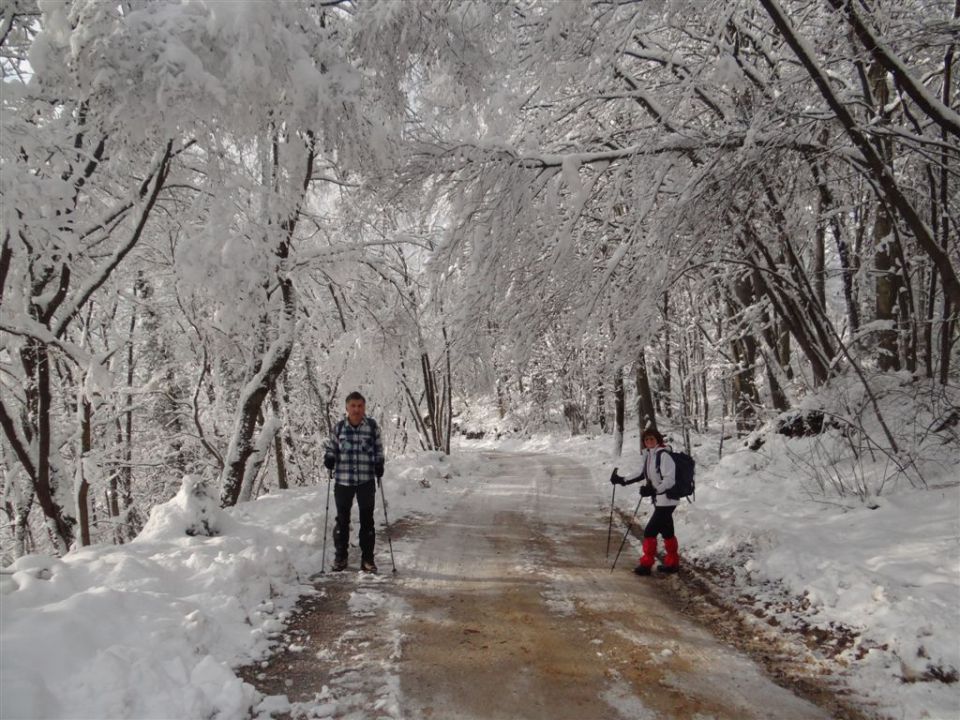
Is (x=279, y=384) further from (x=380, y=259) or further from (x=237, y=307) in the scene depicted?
(x=237, y=307)

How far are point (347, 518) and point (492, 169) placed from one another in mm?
4287

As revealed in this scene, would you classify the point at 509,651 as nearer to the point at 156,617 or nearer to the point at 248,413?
the point at 156,617

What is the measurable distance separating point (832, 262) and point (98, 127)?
53.4 ft

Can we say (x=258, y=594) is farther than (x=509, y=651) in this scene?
Yes

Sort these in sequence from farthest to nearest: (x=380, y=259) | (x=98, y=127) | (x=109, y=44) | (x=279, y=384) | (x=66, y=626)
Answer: (x=279, y=384) < (x=380, y=259) < (x=98, y=127) < (x=109, y=44) < (x=66, y=626)

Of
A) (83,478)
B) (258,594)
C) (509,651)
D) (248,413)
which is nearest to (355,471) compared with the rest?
(258,594)

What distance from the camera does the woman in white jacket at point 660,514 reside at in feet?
21.7

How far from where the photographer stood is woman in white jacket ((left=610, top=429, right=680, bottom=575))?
21.7 feet

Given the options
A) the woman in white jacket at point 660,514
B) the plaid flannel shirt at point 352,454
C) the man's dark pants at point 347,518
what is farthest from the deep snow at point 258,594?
the plaid flannel shirt at point 352,454

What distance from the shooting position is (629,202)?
7.26m

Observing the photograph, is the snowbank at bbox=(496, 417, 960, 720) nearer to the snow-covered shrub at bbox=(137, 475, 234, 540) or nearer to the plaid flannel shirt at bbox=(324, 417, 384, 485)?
the plaid flannel shirt at bbox=(324, 417, 384, 485)

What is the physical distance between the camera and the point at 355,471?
658 cm

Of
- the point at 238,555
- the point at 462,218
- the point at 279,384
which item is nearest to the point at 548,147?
the point at 462,218

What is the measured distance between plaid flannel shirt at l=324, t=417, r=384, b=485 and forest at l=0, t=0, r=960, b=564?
163 cm
